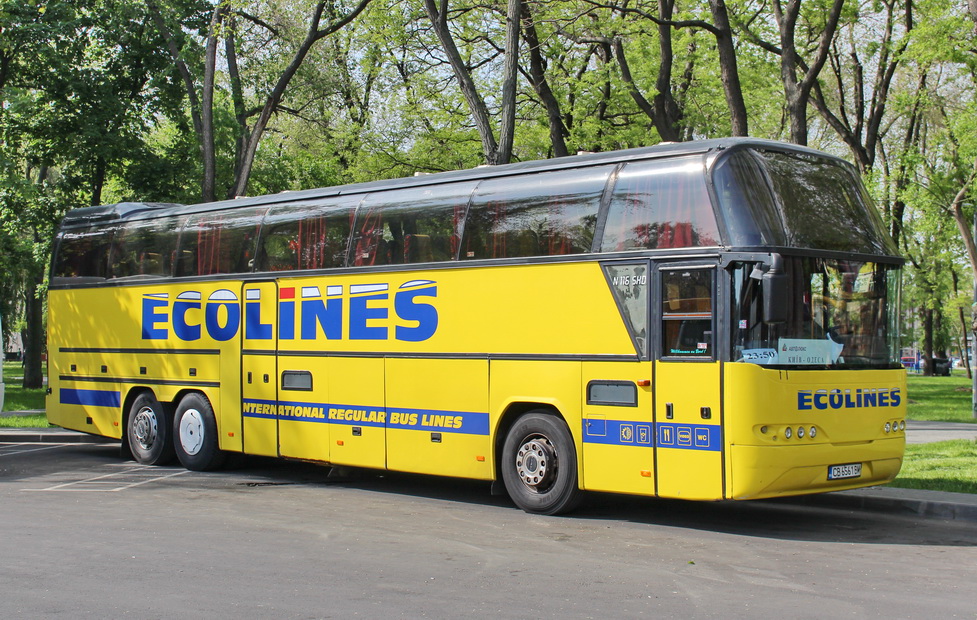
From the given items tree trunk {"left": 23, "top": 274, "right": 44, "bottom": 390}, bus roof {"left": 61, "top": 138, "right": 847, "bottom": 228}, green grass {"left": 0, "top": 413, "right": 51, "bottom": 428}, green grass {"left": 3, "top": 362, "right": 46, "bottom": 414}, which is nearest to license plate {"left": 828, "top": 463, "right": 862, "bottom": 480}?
bus roof {"left": 61, "top": 138, "right": 847, "bottom": 228}

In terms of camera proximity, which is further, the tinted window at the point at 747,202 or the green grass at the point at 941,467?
the green grass at the point at 941,467

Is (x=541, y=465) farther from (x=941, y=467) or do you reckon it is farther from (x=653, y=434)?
(x=941, y=467)

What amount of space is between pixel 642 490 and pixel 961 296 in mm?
47964

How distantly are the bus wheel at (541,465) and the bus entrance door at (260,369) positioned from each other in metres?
4.09

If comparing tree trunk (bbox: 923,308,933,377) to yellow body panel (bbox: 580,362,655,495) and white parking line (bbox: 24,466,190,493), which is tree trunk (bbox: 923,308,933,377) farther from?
yellow body panel (bbox: 580,362,655,495)

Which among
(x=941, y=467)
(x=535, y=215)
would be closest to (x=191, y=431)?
(x=535, y=215)

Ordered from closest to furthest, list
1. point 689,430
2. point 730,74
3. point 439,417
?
point 689,430 < point 439,417 < point 730,74

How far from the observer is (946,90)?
125 feet

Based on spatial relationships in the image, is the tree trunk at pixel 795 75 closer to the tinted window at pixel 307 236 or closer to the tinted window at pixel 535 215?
the tinted window at pixel 535 215

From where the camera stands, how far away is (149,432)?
16203 mm

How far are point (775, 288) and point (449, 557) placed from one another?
11.8ft

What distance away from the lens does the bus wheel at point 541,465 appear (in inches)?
435

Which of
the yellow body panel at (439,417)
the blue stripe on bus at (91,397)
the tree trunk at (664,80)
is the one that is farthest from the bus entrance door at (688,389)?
the tree trunk at (664,80)

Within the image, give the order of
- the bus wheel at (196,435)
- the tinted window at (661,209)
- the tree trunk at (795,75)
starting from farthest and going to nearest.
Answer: the tree trunk at (795,75) < the bus wheel at (196,435) < the tinted window at (661,209)
